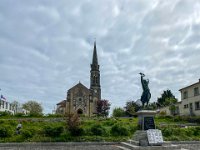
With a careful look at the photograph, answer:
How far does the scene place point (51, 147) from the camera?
19984 millimetres

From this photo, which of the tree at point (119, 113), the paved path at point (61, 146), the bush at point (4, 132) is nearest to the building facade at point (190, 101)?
the tree at point (119, 113)

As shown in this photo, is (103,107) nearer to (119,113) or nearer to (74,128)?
(119,113)

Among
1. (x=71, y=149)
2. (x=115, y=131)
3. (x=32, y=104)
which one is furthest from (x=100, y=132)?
(x=32, y=104)

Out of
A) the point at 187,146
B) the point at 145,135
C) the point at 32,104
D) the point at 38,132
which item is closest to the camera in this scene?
the point at 145,135

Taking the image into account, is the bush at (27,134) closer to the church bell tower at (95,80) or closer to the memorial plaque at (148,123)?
the memorial plaque at (148,123)

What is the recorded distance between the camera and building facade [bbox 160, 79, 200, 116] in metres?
45.6

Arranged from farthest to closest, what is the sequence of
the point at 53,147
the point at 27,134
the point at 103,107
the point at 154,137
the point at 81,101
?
1. the point at 81,101
2. the point at 103,107
3. the point at 27,134
4. the point at 53,147
5. the point at 154,137

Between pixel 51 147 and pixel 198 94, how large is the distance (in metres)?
32.8

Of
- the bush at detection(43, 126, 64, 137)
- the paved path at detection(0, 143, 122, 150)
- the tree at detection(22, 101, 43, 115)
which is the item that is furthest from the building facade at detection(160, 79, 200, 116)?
the tree at detection(22, 101, 43, 115)

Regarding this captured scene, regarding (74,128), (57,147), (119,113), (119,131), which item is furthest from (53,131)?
(119,113)

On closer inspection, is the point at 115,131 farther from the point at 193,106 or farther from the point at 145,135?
the point at 193,106

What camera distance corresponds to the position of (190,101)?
4809 cm

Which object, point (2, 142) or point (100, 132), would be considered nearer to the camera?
point (2, 142)

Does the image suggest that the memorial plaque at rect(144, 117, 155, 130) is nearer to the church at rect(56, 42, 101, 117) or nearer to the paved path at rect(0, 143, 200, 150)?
the paved path at rect(0, 143, 200, 150)
